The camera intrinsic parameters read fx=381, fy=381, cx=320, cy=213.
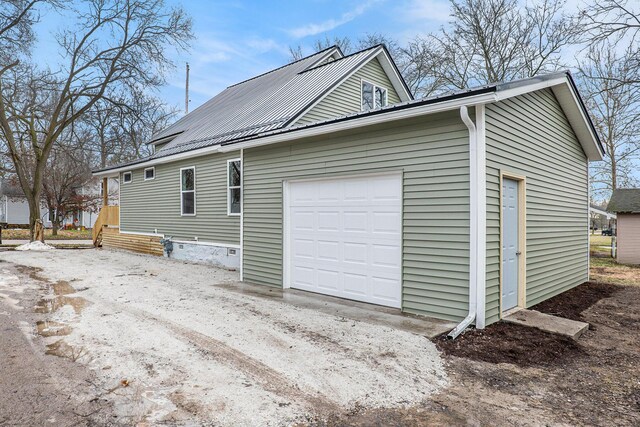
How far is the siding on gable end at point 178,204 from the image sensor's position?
10398mm

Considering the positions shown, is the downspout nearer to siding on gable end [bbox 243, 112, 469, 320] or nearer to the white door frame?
siding on gable end [bbox 243, 112, 469, 320]

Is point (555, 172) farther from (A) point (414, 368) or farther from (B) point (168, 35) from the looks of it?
(B) point (168, 35)

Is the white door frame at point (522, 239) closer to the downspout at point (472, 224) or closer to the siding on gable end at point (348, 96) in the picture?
the downspout at point (472, 224)

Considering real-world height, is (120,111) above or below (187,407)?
above

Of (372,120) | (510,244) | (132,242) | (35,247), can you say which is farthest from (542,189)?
(35,247)

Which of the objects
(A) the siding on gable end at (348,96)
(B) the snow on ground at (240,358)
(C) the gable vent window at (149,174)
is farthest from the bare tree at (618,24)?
(C) the gable vent window at (149,174)

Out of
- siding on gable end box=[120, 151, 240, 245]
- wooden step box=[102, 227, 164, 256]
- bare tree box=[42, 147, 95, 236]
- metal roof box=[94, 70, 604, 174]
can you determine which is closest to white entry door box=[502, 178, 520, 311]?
metal roof box=[94, 70, 604, 174]

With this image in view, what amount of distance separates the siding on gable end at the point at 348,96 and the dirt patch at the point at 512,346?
6.72 metres

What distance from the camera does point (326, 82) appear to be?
1066 cm

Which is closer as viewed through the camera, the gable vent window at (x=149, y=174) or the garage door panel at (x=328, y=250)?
the garage door panel at (x=328, y=250)

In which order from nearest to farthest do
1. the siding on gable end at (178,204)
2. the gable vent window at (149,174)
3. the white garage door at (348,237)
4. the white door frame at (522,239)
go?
the white garage door at (348,237), the white door frame at (522,239), the siding on gable end at (178,204), the gable vent window at (149,174)

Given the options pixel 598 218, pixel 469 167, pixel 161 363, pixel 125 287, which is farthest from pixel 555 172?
pixel 598 218

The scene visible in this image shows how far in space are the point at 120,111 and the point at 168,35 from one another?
4046 millimetres

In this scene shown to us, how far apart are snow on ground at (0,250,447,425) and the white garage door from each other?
971 millimetres
